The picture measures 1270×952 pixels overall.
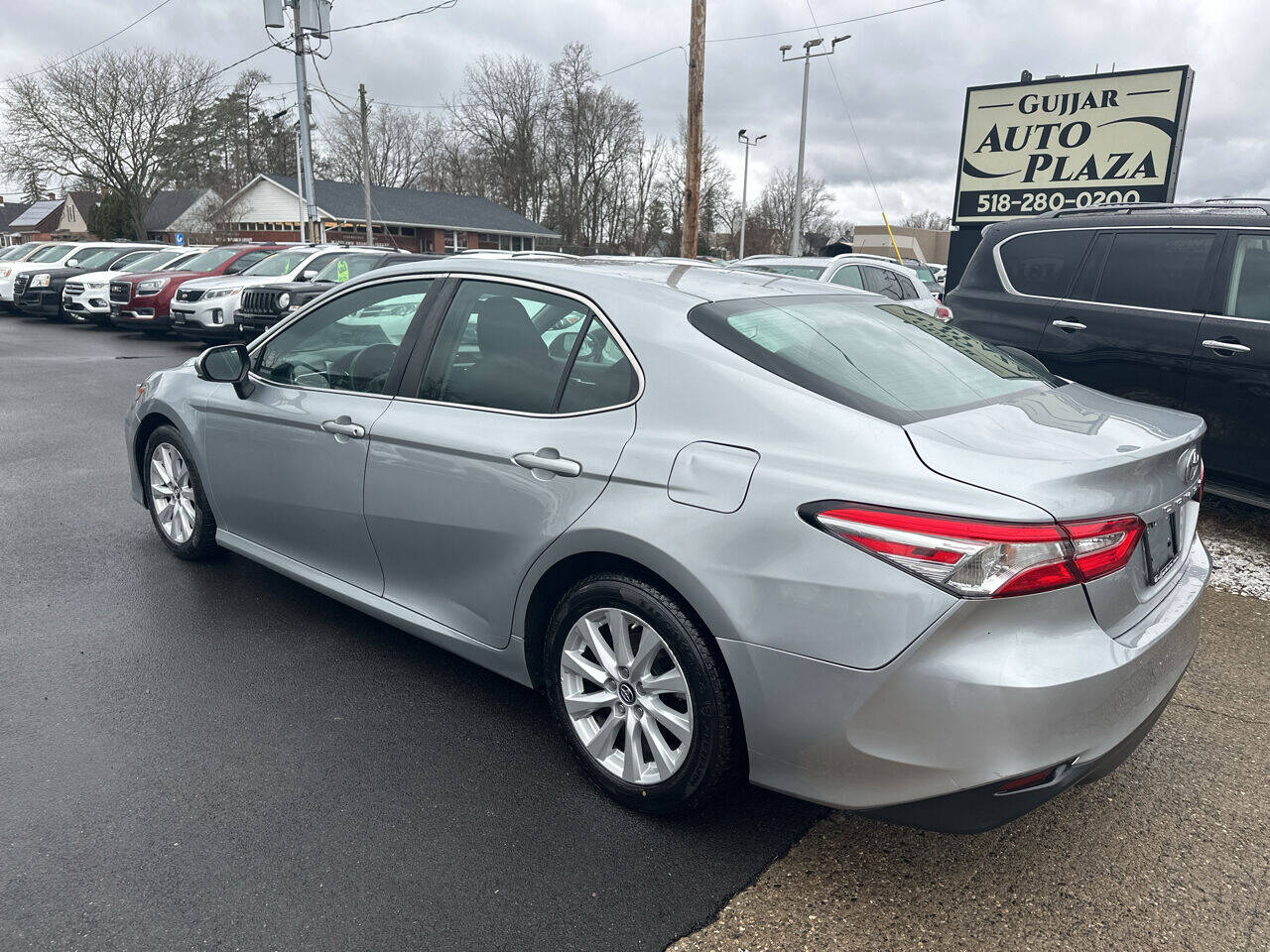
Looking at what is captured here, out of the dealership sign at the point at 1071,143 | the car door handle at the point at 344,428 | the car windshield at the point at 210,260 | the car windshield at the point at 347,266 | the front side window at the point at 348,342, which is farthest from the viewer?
the car windshield at the point at 210,260

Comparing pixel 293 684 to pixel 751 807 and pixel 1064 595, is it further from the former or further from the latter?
pixel 1064 595

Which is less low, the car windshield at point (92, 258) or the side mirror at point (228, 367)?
the car windshield at point (92, 258)

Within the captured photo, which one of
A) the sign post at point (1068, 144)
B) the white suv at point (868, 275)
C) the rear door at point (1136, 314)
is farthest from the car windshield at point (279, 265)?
the rear door at point (1136, 314)

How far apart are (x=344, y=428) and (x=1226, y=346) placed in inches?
187

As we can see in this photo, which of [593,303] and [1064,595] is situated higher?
[593,303]

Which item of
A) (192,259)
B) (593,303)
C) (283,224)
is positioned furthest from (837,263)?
(283,224)

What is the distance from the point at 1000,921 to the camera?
2330 millimetres

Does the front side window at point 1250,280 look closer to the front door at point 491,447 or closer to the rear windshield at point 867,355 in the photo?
the rear windshield at point 867,355

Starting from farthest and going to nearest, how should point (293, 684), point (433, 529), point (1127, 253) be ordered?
point (1127, 253), point (293, 684), point (433, 529)

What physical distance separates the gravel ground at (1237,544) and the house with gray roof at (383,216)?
4839 cm

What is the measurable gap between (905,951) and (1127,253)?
499 cm

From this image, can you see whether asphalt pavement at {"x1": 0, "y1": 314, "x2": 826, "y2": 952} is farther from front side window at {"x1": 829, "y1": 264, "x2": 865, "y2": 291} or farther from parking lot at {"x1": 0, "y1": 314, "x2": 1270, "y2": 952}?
front side window at {"x1": 829, "y1": 264, "x2": 865, "y2": 291}

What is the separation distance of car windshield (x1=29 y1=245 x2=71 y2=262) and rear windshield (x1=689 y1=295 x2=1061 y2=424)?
80.6ft

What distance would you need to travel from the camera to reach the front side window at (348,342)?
11.5ft
